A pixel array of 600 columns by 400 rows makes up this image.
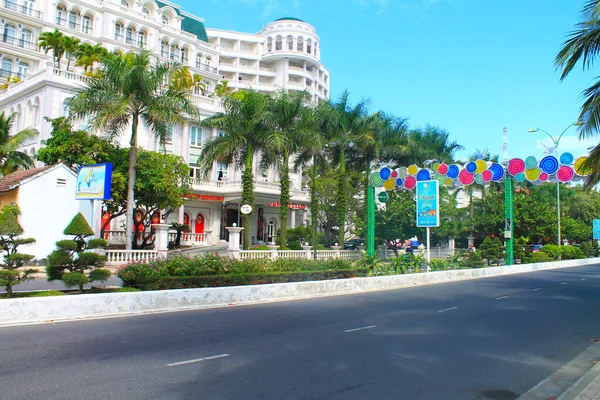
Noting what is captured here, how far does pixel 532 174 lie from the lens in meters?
25.7

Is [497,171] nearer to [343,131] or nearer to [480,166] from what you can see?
[480,166]

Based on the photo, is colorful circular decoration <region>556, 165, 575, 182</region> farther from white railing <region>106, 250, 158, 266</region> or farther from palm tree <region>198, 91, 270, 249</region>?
white railing <region>106, 250, 158, 266</region>

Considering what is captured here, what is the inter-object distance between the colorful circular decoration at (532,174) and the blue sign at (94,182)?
70.8 ft

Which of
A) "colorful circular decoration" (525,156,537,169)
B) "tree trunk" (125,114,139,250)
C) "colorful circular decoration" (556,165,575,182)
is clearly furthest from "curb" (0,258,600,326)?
"tree trunk" (125,114,139,250)

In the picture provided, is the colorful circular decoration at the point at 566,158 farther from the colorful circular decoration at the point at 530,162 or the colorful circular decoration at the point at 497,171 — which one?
the colorful circular decoration at the point at 497,171

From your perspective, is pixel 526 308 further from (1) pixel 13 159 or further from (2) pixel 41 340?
(1) pixel 13 159

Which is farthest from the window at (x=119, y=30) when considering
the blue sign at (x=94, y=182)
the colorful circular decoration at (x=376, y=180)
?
the colorful circular decoration at (x=376, y=180)

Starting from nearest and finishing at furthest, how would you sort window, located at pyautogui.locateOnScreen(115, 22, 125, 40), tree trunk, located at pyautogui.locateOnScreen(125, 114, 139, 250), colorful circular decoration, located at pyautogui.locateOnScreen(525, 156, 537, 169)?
tree trunk, located at pyautogui.locateOnScreen(125, 114, 139, 250) < colorful circular decoration, located at pyautogui.locateOnScreen(525, 156, 537, 169) < window, located at pyautogui.locateOnScreen(115, 22, 125, 40)

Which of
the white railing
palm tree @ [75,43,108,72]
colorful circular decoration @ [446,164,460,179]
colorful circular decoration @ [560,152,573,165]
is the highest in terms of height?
palm tree @ [75,43,108,72]

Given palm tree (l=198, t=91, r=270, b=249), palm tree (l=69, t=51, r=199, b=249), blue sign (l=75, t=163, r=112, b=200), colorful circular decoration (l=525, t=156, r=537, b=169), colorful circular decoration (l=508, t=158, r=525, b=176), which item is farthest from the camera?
palm tree (l=198, t=91, r=270, b=249)

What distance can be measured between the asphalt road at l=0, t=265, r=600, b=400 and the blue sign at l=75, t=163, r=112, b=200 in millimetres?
12156

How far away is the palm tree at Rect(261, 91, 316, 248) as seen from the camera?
2780 centimetres

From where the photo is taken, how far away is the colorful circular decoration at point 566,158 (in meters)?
23.4

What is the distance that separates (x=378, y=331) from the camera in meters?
10.8
